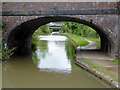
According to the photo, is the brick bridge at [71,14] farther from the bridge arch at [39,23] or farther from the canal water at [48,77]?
the canal water at [48,77]

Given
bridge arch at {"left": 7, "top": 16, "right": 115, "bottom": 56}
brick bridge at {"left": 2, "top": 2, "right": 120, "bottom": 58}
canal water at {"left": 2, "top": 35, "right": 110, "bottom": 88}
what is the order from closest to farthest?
canal water at {"left": 2, "top": 35, "right": 110, "bottom": 88} → brick bridge at {"left": 2, "top": 2, "right": 120, "bottom": 58} → bridge arch at {"left": 7, "top": 16, "right": 115, "bottom": 56}

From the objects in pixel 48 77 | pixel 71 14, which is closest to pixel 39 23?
pixel 71 14

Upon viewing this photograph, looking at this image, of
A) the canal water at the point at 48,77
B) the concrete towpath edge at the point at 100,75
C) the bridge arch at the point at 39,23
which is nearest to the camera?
the concrete towpath edge at the point at 100,75

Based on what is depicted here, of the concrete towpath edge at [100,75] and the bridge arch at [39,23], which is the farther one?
the bridge arch at [39,23]

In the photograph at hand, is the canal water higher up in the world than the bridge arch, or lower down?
lower down

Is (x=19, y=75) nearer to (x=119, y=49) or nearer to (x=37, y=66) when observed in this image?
(x=37, y=66)

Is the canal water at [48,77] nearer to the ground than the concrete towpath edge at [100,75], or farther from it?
nearer to the ground

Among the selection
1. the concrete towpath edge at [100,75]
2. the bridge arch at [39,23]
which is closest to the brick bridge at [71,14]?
the bridge arch at [39,23]

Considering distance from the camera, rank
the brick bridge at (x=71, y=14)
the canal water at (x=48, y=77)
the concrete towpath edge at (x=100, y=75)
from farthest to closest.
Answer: the brick bridge at (x=71, y=14), the canal water at (x=48, y=77), the concrete towpath edge at (x=100, y=75)

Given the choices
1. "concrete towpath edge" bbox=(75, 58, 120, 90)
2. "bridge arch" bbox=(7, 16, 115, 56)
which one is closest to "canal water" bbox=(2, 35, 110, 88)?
"concrete towpath edge" bbox=(75, 58, 120, 90)

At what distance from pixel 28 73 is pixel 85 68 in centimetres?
265

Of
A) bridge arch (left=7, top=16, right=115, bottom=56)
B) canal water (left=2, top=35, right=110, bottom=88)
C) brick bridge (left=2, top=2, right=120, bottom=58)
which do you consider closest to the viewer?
canal water (left=2, top=35, right=110, bottom=88)

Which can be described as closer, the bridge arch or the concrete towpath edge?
the concrete towpath edge

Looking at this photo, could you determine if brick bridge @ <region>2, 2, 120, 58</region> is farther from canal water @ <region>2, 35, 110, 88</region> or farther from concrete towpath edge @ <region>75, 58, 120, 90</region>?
canal water @ <region>2, 35, 110, 88</region>
